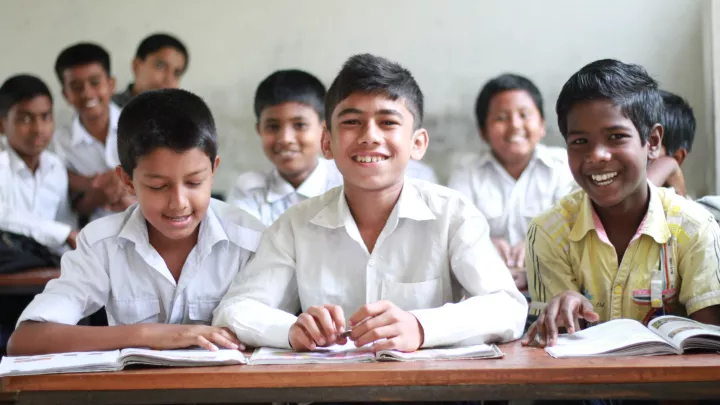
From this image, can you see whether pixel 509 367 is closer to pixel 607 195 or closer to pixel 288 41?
pixel 607 195

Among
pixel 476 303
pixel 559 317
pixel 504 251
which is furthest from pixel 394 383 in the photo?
pixel 504 251

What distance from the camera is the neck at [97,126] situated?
385 cm

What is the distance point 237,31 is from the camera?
3717 mm

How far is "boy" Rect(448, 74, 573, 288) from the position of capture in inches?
130

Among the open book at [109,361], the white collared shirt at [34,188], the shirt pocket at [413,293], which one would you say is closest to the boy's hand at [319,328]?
the open book at [109,361]

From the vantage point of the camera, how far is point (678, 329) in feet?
5.02

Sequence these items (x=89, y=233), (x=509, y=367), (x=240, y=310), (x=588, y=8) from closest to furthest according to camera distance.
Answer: (x=509, y=367) < (x=240, y=310) < (x=89, y=233) < (x=588, y=8)

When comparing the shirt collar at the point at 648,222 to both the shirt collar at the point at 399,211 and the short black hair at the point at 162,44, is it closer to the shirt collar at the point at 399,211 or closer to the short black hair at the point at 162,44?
the shirt collar at the point at 399,211

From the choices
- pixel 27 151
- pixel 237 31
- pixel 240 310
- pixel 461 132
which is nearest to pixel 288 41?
pixel 237 31

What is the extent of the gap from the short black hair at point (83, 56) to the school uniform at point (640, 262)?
255cm

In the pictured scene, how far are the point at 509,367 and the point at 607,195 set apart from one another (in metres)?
0.77

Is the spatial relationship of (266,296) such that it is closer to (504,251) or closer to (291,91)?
(504,251)

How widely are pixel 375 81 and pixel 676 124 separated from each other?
159 centimetres

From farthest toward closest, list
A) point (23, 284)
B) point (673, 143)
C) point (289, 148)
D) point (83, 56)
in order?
point (83, 56) → point (289, 148) → point (673, 143) → point (23, 284)
